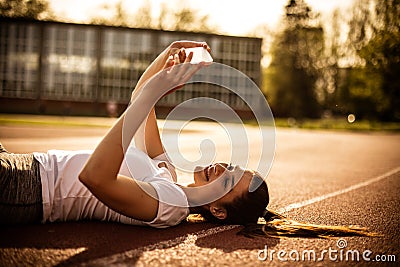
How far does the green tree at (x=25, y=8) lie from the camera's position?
5431 cm

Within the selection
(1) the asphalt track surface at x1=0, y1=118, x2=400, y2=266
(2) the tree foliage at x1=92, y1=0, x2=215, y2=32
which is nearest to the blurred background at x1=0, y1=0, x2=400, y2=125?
(2) the tree foliage at x1=92, y1=0, x2=215, y2=32

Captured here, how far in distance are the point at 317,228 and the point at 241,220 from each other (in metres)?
0.73

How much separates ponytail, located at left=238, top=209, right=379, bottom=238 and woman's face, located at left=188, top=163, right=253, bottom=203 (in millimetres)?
404

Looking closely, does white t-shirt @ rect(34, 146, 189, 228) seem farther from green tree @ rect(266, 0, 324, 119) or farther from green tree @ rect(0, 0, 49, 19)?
green tree @ rect(266, 0, 324, 119)

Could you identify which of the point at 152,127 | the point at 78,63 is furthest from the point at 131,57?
the point at 152,127

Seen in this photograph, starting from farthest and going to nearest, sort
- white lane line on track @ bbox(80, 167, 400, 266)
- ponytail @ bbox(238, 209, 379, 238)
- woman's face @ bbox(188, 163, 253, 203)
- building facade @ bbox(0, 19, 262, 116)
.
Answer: building facade @ bbox(0, 19, 262, 116), ponytail @ bbox(238, 209, 379, 238), woman's face @ bbox(188, 163, 253, 203), white lane line on track @ bbox(80, 167, 400, 266)

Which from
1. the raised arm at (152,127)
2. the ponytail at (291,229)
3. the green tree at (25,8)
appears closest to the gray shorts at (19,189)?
the raised arm at (152,127)

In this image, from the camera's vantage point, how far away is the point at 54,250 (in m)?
3.43

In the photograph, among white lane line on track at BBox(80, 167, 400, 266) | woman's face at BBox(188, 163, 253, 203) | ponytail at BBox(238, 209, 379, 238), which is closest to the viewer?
white lane line on track at BBox(80, 167, 400, 266)

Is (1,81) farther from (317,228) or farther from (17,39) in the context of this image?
(317,228)

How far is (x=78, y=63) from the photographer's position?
74.3 metres

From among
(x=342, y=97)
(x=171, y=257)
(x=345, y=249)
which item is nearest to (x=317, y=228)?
(x=345, y=249)

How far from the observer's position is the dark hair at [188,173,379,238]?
4051 millimetres

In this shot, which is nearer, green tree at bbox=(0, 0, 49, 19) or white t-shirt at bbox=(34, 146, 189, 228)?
white t-shirt at bbox=(34, 146, 189, 228)
